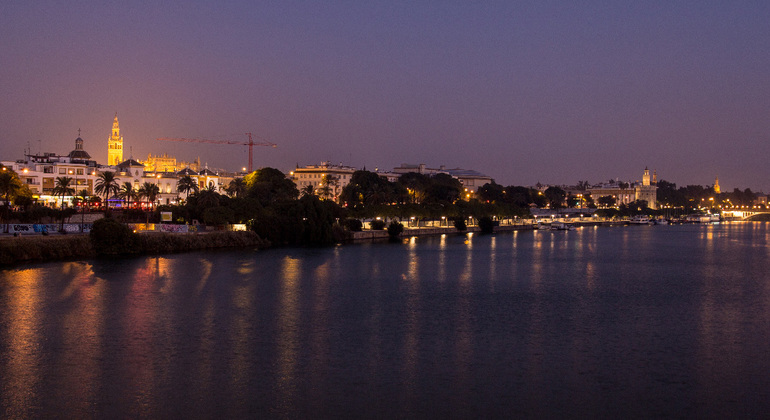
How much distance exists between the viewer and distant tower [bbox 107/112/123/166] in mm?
140500

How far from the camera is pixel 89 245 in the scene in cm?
4459

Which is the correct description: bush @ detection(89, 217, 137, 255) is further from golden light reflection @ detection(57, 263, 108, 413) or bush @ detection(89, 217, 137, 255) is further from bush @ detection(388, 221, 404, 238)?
bush @ detection(388, 221, 404, 238)

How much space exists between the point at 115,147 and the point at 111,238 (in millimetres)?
106828

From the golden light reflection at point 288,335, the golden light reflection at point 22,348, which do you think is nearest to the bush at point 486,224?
the golden light reflection at point 288,335

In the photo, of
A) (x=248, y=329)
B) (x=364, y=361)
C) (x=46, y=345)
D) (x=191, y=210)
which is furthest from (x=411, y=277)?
(x=191, y=210)

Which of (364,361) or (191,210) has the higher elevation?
(191,210)

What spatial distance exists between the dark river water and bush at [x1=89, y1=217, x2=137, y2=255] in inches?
221

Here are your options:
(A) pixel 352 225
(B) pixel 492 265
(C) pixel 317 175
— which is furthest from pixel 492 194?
(B) pixel 492 265

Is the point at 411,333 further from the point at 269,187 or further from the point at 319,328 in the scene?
the point at 269,187

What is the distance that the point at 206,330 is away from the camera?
23.1 meters

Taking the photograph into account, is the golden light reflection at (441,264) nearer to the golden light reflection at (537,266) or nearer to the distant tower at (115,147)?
the golden light reflection at (537,266)

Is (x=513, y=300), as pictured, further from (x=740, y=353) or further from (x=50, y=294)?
(x=50, y=294)

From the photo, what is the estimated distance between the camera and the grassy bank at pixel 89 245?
4047 cm

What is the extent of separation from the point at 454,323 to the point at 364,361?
6.37 metres
